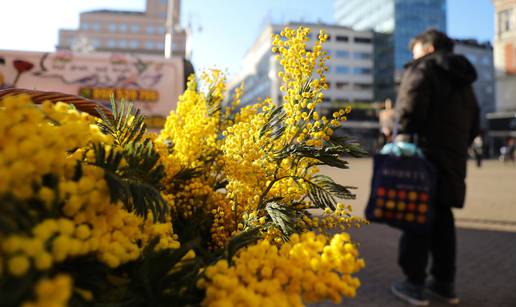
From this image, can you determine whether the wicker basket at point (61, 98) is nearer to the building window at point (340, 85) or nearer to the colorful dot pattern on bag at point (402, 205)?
the colorful dot pattern on bag at point (402, 205)

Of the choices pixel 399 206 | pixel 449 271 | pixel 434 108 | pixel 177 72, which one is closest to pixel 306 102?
pixel 399 206

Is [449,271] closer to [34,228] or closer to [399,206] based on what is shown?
[399,206]

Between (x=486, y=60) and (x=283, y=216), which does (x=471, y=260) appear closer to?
(x=283, y=216)

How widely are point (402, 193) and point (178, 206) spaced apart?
1788 millimetres

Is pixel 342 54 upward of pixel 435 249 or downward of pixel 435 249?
upward

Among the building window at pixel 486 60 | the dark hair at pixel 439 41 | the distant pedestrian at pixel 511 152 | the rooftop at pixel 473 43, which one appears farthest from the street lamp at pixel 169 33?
the building window at pixel 486 60

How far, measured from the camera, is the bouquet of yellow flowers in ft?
1.25

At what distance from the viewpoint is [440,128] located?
2.73 meters

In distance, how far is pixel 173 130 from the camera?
967 mm

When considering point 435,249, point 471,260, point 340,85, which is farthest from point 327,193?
point 340,85

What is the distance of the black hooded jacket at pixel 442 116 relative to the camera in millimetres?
2691

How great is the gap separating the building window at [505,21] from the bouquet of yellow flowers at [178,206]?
44.3 m

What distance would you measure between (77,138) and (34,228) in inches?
4.6

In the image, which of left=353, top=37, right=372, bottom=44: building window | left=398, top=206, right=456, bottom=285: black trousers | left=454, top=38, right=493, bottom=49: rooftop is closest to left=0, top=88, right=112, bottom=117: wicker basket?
left=398, top=206, right=456, bottom=285: black trousers
